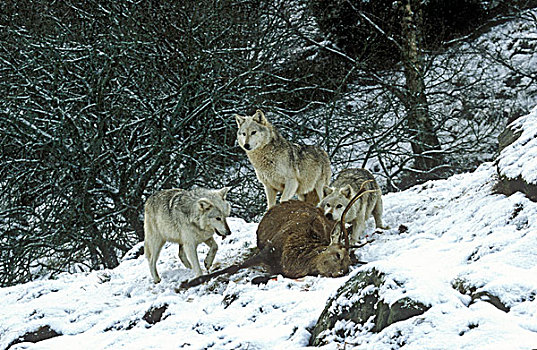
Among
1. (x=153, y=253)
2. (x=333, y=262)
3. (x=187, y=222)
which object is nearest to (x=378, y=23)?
(x=187, y=222)

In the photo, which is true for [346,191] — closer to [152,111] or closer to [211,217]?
[211,217]

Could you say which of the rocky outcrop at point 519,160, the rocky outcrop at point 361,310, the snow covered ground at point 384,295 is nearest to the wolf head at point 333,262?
the snow covered ground at point 384,295

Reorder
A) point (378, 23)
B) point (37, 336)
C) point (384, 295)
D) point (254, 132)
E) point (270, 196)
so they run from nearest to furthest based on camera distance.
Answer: point (384, 295), point (37, 336), point (254, 132), point (270, 196), point (378, 23)

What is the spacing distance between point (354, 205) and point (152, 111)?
806 centimetres

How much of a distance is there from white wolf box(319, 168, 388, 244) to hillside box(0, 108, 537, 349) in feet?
1.13

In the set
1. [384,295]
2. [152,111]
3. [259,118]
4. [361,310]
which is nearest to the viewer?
[384,295]

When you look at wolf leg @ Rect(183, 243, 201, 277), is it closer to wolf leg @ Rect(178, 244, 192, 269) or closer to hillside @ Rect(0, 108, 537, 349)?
hillside @ Rect(0, 108, 537, 349)

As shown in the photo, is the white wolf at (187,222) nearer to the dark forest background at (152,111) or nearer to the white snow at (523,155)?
the white snow at (523,155)

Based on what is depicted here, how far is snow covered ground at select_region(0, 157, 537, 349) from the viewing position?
374 cm

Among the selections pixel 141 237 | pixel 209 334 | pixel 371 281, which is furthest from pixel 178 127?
pixel 371 281

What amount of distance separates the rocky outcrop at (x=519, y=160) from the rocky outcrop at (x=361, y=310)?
2819mm

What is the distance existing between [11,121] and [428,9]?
13243 millimetres

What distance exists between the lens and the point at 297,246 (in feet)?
22.5

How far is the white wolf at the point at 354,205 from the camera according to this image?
25.8 ft
